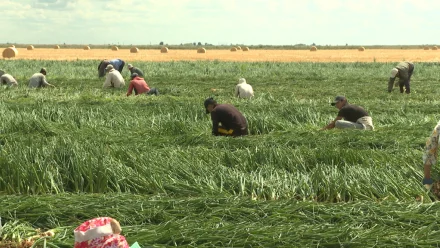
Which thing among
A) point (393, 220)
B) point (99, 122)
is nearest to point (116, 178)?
point (393, 220)

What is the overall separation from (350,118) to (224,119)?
2076mm

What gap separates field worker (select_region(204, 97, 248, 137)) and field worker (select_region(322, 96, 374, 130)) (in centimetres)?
143

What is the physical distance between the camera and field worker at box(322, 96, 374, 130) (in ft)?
28.7

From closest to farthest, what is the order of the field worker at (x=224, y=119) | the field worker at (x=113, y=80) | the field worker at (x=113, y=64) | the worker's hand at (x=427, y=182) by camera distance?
the worker's hand at (x=427, y=182) → the field worker at (x=224, y=119) → the field worker at (x=113, y=80) → the field worker at (x=113, y=64)

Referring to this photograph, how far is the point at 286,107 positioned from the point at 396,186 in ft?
16.9

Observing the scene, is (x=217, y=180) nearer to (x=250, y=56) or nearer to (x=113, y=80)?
(x=113, y=80)

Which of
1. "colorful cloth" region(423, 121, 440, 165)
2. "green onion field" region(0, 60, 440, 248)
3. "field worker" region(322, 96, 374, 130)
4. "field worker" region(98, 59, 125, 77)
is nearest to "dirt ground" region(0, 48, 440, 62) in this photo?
"field worker" region(98, 59, 125, 77)

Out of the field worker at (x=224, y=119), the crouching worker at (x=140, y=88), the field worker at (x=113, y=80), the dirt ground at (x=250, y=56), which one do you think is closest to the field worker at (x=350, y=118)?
the field worker at (x=224, y=119)

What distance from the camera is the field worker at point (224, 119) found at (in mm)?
8344

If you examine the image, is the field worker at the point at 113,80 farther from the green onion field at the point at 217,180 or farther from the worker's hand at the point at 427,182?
the worker's hand at the point at 427,182

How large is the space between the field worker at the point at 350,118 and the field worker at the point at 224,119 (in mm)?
1426

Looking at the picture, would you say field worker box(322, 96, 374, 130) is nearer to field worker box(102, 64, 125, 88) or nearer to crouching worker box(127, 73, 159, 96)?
crouching worker box(127, 73, 159, 96)

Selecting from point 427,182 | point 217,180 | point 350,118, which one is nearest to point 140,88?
point 350,118

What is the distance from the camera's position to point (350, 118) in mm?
8906
